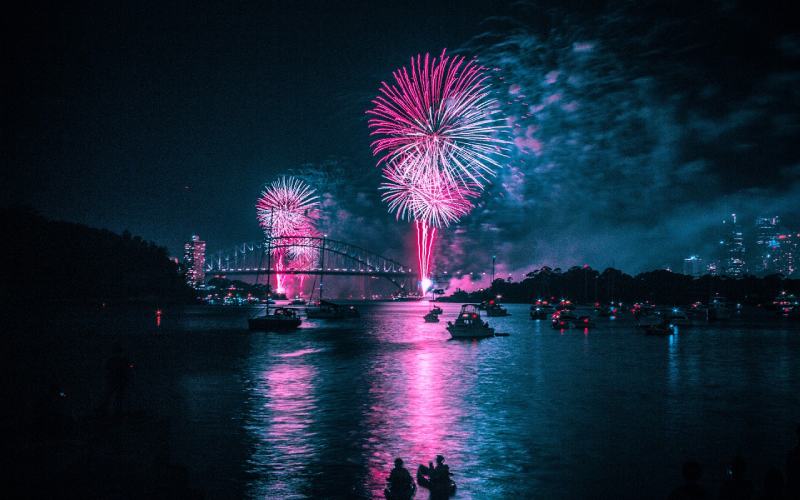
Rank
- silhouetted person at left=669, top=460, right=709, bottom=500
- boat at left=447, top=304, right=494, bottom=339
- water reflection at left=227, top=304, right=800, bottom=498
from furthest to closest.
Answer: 1. boat at left=447, top=304, right=494, bottom=339
2. water reflection at left=227, top=304, right=800, bottom=498
3. silhouetted person at left=669, top=460, right=709, bottom=500

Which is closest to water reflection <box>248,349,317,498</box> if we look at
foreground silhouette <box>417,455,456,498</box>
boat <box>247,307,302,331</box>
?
foreground silhouette <box>417,455,456,498</box>

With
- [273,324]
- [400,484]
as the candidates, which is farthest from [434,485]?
[273,324]

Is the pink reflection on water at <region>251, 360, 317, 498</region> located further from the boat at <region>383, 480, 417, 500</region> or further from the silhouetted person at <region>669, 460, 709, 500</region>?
the silhouetted person at <region>669, 460, 709, 500</region>

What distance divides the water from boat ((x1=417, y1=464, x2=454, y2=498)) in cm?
85

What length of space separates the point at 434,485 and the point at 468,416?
9570 mm

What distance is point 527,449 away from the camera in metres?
18.0

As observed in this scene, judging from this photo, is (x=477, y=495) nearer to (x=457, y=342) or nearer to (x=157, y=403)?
(x=157, y=403)

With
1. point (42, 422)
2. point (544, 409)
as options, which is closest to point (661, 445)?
point (544, 409)

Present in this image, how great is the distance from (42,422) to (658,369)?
116 ft

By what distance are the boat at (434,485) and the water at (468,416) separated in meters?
0.85

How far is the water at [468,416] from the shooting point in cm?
1524

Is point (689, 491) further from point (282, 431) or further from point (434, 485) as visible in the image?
point (282, 431)

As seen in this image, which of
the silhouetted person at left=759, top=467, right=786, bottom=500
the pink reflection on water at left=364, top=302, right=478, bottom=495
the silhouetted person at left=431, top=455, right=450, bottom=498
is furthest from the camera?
the pink reflection on water at left=364, top=302, right=478, bottom=495

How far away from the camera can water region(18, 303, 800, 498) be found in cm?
1524
